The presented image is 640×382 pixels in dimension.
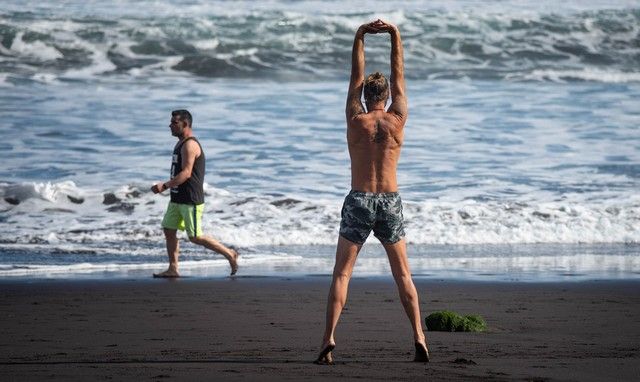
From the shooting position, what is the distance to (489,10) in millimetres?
33062

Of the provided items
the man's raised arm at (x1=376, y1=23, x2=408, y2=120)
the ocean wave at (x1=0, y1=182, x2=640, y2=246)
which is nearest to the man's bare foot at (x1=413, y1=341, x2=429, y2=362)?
the man's raised arm at (x1=376, y1=23, x2=408, y2=120)

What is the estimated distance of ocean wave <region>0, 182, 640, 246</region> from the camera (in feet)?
45.3

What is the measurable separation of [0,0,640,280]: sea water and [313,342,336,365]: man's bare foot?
4.75m

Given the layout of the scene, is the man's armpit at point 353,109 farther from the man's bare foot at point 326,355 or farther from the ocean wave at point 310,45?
the ocean wave at point 310,45

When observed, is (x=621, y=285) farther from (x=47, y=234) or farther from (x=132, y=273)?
(x=47, y=234)

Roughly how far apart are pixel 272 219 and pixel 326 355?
365 inches

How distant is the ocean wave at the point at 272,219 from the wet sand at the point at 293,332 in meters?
3.89

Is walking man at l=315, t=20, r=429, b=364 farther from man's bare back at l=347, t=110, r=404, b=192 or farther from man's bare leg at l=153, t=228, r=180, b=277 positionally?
man's bare leg at l=153, t=228, r=180, b=277

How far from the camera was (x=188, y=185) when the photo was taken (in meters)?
11.0

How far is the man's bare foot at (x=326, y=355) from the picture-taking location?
18.1ft

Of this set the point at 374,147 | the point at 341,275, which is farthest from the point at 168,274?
the point at 374,147

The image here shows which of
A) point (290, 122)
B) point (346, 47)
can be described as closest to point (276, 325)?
point (290, 122)

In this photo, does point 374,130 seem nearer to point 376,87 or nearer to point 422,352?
point 376,87

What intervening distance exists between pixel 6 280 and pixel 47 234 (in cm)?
359
